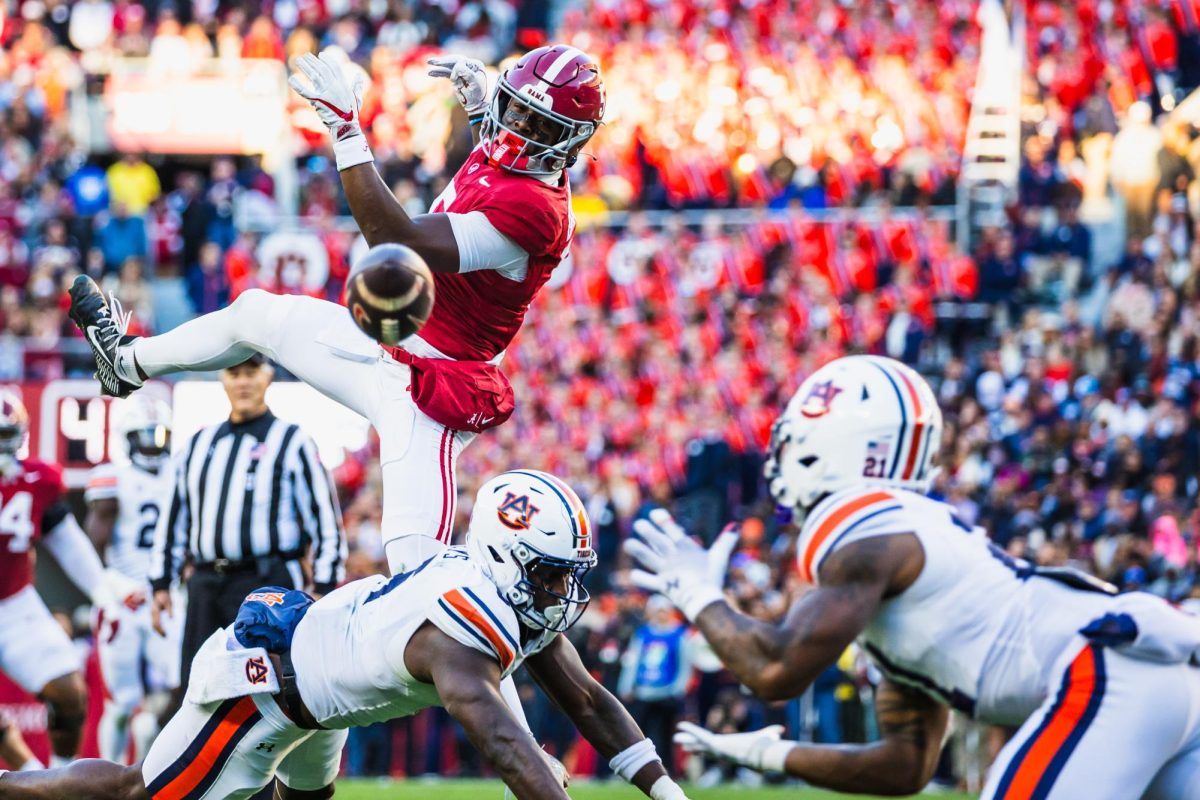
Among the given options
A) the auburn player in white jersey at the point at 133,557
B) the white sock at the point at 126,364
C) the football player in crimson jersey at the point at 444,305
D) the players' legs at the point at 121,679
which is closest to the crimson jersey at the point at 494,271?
the football player in crimson jersey at the point at 444,305

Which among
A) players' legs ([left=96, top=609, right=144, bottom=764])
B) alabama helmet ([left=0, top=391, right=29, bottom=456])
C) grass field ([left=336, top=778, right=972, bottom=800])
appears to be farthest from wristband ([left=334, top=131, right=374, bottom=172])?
players' legs ([left=96, top=609, right=144, bottom=764])

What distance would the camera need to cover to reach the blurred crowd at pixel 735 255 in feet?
43.9

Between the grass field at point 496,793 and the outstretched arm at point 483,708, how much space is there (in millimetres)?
Answer: 4021

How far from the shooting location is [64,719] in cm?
849

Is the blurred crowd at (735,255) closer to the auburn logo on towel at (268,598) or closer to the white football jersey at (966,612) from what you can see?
the auburn logo on towel at (268,598)

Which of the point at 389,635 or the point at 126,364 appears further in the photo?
the point at 126,364

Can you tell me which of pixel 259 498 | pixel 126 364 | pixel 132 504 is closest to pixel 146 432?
pixel 132 504

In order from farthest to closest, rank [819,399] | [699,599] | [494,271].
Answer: [494,271]
[819,399]
[699,599]

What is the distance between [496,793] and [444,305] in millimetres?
4009

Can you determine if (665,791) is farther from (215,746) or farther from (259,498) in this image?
(259,498)

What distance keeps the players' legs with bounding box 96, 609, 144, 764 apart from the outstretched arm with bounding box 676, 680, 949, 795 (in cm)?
620

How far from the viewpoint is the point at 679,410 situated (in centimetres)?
1600

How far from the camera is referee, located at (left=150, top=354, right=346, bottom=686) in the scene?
8.32m

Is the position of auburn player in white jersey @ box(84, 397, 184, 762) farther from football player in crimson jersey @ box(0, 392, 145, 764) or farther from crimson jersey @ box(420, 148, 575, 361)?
crimson jersey @ box(420, 148, 575, 361)
